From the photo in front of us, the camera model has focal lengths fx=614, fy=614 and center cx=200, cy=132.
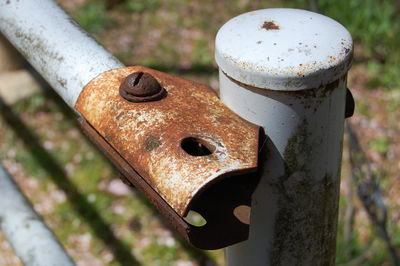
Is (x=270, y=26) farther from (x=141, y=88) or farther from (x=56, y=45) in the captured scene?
(x=56, y=45)

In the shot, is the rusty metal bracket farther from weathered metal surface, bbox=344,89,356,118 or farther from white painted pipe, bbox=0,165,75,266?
white painted pipe, bbox=0,165,75,266

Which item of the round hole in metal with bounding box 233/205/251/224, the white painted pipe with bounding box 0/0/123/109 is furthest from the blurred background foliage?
the round hole in metal with bounding box 233/205/251/224

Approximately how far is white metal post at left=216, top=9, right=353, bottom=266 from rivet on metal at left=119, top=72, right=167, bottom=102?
108 mm

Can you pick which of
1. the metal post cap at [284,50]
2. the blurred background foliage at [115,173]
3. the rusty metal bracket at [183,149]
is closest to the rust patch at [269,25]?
the metal post cap at [284,50]

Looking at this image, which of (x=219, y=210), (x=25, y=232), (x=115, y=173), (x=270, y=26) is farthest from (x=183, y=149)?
(x=115, y=173)

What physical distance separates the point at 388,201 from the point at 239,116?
2655 mm

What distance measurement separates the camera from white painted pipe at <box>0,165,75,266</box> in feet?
4.13

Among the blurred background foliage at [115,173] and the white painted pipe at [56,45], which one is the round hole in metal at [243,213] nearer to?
the white painted pipe at [56,45]

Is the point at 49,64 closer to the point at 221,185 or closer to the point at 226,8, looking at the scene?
the point at 221,185

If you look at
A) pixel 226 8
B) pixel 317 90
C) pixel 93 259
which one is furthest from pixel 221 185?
pixel 226 8

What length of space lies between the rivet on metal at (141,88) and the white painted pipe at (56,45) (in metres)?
0.07

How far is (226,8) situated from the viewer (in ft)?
16.0

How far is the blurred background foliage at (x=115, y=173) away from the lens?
125 inches

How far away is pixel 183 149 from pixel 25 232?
2.05 ft
